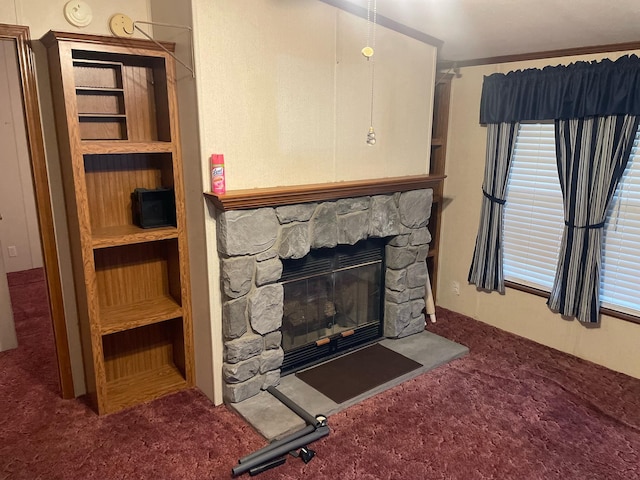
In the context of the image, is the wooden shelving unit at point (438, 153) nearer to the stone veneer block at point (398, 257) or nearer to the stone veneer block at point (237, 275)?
the stone veneer block at point (398, 257)

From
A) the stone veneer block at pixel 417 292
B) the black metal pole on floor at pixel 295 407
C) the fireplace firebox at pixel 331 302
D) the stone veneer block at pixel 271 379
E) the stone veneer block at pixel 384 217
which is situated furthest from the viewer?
the stone veneer block at pixel 417 292

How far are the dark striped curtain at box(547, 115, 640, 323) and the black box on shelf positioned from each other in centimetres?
257

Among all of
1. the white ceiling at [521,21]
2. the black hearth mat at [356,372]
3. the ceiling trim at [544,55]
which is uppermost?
the white ceiling at [521,21]

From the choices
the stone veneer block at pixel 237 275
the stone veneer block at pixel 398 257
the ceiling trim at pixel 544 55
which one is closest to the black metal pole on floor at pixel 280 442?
the stone veneer block at pixel 237 275

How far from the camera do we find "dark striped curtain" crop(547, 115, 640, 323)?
9.89ft

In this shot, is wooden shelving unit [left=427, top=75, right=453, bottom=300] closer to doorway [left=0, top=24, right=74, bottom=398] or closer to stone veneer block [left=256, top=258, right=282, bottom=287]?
stone veneer block [left=256, top=258, right=282, bottom=287]

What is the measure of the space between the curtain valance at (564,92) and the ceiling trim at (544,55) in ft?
0.29

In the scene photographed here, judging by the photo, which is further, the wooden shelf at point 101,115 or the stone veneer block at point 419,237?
the stone veneer block at point 419,237

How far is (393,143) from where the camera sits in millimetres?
3365

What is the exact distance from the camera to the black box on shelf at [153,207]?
8.77 feet

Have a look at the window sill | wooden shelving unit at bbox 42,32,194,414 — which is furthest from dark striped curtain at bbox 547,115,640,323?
wooden shelving unit at bbox 42,32,194,414

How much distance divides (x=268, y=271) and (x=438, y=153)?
2082 millimetres

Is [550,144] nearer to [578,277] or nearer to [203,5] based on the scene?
[578,277]

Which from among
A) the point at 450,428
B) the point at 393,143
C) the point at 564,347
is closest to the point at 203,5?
the point at 393,143
